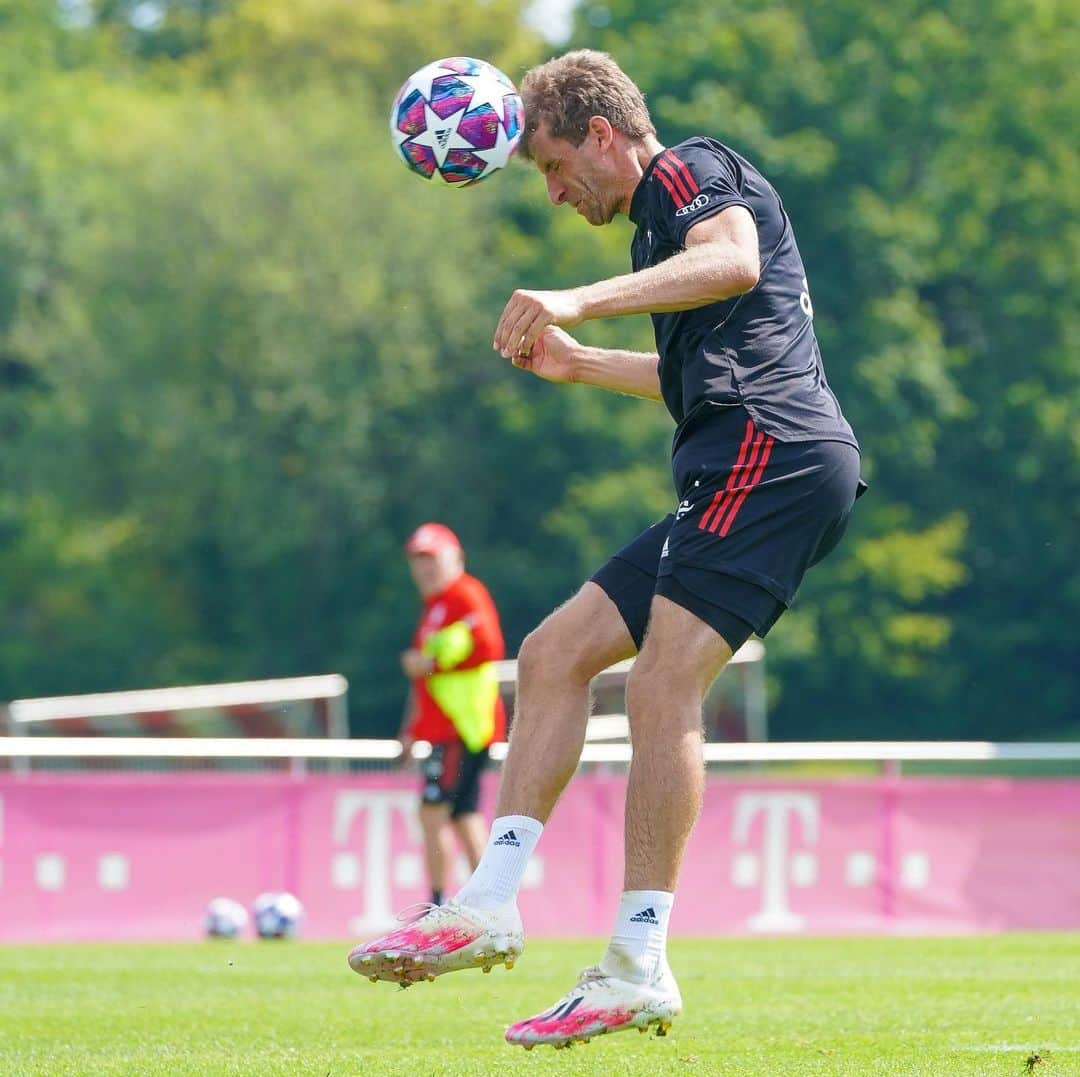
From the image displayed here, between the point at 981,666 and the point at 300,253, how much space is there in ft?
53.3

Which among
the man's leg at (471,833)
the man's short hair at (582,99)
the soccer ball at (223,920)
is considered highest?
the man's short hair at (582,99)

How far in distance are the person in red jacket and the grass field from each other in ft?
3.29

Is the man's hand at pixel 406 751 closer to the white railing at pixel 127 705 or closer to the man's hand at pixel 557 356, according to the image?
the man's hand at pixel 557 356

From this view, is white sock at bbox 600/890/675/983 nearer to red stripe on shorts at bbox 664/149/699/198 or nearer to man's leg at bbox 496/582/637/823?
man's leg at bbox 496/582/637/823

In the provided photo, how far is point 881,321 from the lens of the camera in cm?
4366

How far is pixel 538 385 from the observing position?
4541 cm

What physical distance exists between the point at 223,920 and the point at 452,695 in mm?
2283

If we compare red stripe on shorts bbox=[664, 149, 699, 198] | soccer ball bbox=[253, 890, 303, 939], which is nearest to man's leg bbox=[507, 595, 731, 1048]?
red stripe on shorts bbox=[664, 149, 699, 198]

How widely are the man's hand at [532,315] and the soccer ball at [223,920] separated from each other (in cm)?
914

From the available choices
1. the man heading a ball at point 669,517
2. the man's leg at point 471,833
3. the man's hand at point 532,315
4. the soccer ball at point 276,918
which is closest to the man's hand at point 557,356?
the man heading a ball at point 669,517

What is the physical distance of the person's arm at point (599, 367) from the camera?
6.61 meters

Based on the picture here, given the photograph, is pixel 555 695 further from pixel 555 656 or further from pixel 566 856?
pixel 566 856

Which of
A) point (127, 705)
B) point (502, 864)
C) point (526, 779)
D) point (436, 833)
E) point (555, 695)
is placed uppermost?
point (555, 695)

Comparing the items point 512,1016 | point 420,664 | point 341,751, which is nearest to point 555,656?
point 512,1016
